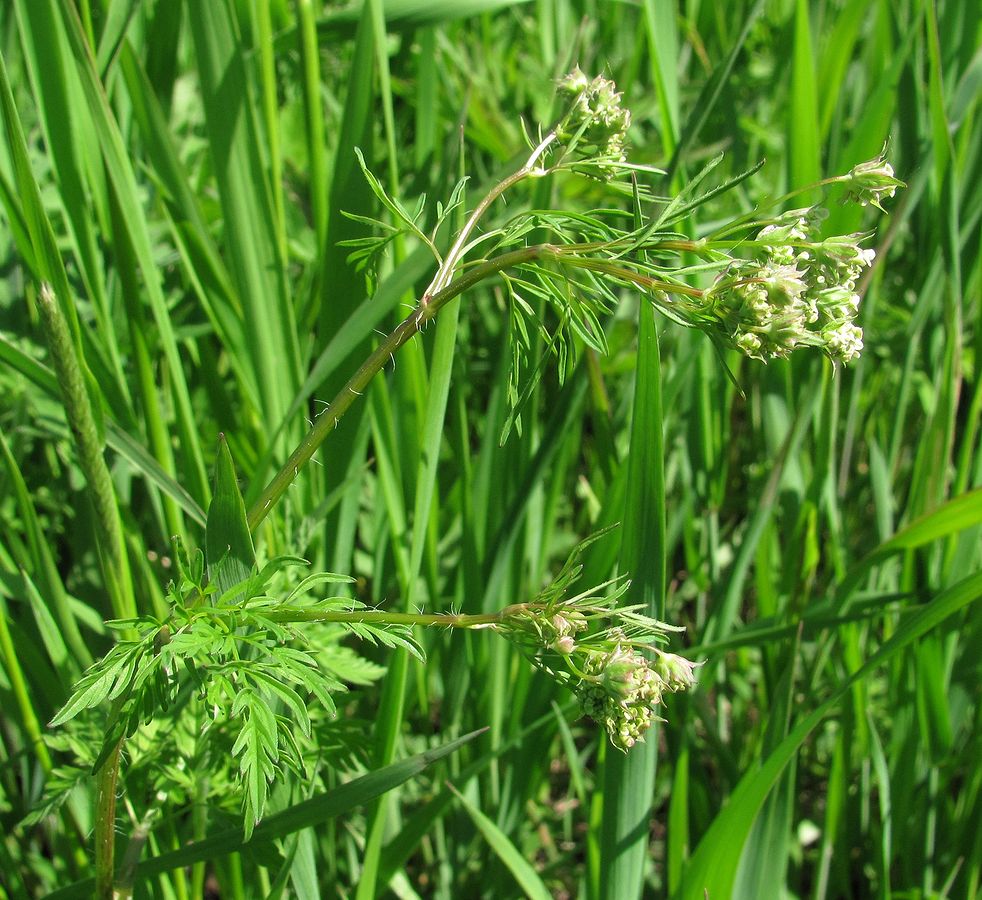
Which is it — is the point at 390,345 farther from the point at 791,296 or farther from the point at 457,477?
the point at 457,477

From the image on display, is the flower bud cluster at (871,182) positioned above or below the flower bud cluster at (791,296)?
above

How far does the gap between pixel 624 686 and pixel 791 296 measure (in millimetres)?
325

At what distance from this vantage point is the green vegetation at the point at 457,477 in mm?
886

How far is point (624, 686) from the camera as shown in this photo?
0.80 meters

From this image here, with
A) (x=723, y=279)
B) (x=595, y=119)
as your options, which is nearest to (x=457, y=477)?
(x=595, y=119)

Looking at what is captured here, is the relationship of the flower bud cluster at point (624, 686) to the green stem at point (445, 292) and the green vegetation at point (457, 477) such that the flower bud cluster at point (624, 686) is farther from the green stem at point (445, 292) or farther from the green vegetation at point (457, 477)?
the green stem at point (445, 292)

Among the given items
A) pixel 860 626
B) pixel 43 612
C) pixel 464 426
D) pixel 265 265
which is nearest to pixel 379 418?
pixel 464 426

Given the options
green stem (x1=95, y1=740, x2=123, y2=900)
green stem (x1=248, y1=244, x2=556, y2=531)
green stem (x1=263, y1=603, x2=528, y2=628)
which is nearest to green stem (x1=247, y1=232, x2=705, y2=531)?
green stem (x1=248, y1=244, x2=556, y2=531)

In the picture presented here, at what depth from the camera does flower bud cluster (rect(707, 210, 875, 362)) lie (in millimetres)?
753

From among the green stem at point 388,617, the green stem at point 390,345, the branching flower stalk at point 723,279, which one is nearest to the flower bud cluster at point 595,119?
the branching flower stalk at point 723,279

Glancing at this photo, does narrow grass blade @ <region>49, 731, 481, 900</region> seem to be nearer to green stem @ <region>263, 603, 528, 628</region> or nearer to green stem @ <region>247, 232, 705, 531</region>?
green stem @ <region>263, 603, 528, 628</region>

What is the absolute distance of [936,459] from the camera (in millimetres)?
1698

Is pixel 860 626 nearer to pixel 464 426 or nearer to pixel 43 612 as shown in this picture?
pixel 464 426

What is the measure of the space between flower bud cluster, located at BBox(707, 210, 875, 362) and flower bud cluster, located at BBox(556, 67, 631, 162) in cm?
22
